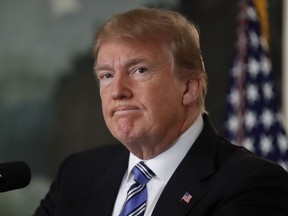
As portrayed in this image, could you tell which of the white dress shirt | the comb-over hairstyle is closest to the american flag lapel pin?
the white dress shirt

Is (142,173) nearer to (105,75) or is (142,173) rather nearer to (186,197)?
(186,197)

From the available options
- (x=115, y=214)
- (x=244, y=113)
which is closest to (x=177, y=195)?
(x=115, y=214)

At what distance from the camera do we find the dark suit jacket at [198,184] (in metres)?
2.05

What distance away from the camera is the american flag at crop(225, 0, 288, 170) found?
4762mm

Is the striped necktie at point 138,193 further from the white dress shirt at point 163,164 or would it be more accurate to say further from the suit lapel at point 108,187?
the suit lapel at point 108,187

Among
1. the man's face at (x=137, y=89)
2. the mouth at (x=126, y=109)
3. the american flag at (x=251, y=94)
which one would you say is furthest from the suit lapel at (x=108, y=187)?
the american flag at (x=251, y=94)

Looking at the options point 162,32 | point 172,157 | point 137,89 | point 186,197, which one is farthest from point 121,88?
point 186,197

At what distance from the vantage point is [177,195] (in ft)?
7.27

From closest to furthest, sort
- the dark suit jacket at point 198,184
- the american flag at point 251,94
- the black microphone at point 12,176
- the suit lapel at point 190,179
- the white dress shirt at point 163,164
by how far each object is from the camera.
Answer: the black microphone at point 12,176 < the dark suit jacket at point 198,184 < the suit lapel at point 190,179 < the white dress shirt at point 163,164 < the american flag at point 251,94

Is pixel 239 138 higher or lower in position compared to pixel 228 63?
lower

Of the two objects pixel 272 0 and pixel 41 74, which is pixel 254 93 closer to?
pixel 272 0

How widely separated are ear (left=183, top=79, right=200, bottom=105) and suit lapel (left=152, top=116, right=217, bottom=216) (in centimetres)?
15

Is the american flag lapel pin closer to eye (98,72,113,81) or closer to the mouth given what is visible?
the mouth

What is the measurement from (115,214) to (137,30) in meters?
0.76
